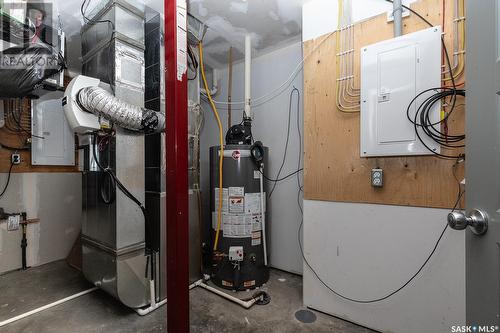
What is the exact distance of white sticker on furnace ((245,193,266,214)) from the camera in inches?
86.7

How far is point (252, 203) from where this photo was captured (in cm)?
222

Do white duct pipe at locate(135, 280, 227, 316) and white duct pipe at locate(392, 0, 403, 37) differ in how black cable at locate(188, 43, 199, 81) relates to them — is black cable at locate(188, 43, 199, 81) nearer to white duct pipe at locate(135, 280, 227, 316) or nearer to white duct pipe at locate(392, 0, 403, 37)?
white duct pipe at locate(392, 0, 403, 37)

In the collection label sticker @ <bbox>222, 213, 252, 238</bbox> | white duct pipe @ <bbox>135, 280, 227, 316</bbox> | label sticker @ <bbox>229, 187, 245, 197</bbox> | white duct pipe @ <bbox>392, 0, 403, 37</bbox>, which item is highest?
white duct pipe @ <bbox>392, 0, 403, 37</bbox>

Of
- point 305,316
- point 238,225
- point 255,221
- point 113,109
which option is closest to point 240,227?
point 238,225

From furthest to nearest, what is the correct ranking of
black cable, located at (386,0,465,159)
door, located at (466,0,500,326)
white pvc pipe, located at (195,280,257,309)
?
white pvc pipe, located at (195,280,257,309)
black cable, located at (386,0,465,159)
door, located at (466,0,500,326)

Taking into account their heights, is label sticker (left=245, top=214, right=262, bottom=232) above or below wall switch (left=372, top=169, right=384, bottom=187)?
below

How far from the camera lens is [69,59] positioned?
2754 mm

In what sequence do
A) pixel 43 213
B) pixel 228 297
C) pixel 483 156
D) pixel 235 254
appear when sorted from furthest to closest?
pixel 43 213 < pixel 235 254 < pixel 228 297 < pixel 483 156

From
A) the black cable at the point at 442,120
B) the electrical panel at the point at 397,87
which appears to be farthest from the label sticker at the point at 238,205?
the black cable at the point at 442,120

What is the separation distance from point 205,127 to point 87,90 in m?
1.74

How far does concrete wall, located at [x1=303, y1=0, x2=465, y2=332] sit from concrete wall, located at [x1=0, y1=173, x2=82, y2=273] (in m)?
3.00

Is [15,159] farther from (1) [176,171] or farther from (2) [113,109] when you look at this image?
(1) [176,171]

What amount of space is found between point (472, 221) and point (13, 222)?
12.4 ft

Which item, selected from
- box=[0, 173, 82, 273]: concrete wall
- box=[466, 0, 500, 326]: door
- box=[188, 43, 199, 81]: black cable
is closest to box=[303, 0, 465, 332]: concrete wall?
box=[466, 0, 500, 326]: door
